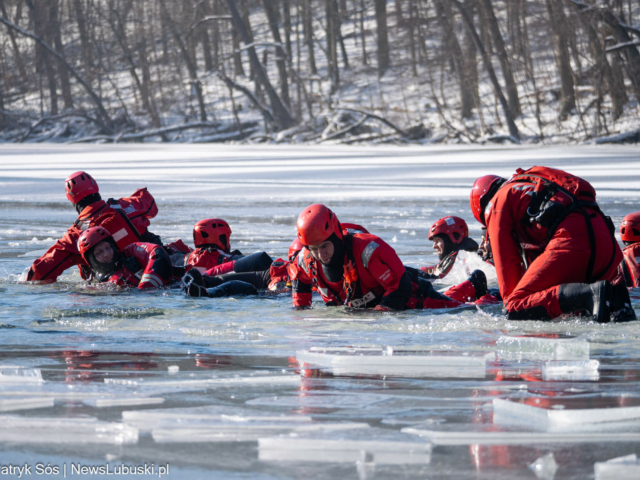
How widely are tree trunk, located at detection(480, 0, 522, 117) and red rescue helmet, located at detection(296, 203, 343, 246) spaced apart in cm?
2760

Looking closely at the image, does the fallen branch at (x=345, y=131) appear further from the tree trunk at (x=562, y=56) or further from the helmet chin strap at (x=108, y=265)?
the helmet chin strap at (x=108, y=265)

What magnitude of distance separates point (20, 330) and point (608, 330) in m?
3.76

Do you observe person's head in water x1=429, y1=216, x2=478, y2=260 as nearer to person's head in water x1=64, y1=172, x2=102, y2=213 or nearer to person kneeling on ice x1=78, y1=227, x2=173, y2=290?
person kneeling on ice x1=78, y1=227, x2=173, y2=290

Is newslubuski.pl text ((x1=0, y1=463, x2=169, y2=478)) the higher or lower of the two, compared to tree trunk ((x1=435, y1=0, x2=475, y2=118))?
lower

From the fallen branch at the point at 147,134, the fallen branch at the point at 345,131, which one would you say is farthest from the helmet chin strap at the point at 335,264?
the fallen branch at the point at 147,134

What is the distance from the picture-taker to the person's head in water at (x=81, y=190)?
8.62 metres

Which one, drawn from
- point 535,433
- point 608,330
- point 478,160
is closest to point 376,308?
point 608,330

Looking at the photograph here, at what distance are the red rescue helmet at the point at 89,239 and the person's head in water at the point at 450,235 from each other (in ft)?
9.92

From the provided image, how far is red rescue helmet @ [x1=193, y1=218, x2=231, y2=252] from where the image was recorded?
8.26m

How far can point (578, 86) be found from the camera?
32.6m

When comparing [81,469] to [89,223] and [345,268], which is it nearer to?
[345,268]

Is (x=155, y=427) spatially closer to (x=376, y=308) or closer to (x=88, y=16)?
(x=376, y=308)

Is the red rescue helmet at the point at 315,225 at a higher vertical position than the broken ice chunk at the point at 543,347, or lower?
higher

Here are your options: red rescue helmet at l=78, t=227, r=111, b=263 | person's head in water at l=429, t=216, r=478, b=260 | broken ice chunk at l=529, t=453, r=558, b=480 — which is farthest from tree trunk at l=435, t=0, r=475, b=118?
broken ice chunk at l=529, t=453, r=558, b=480
